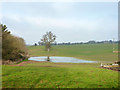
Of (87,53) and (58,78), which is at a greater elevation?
(58,78)

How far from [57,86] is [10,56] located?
23.2 metres

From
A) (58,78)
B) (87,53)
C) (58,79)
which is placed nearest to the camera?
(58,79)

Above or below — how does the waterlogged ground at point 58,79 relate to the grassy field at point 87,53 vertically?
above

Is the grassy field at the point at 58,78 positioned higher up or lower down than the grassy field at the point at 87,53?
higher up

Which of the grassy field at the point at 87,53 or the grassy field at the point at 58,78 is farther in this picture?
the grassy field at the point at 87,53

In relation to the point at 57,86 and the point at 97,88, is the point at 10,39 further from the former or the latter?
the point at 97,88

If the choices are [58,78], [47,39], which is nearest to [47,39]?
[47,39]

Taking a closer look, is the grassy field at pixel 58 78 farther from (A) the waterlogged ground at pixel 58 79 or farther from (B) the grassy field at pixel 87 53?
(B) the grassy field at pixel 87 53

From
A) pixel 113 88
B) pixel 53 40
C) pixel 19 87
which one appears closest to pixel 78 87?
pixel 113 88

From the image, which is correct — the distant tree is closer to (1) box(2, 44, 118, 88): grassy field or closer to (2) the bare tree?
(2) the bare tree

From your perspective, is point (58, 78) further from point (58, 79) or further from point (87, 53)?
point (87, 53)

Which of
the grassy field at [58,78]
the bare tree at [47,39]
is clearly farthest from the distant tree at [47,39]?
the grassy field at [58,78]

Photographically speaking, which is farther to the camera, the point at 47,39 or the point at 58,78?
the point at 47,39

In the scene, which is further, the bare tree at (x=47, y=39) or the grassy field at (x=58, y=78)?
the bare tree at (x=47, y=39)
